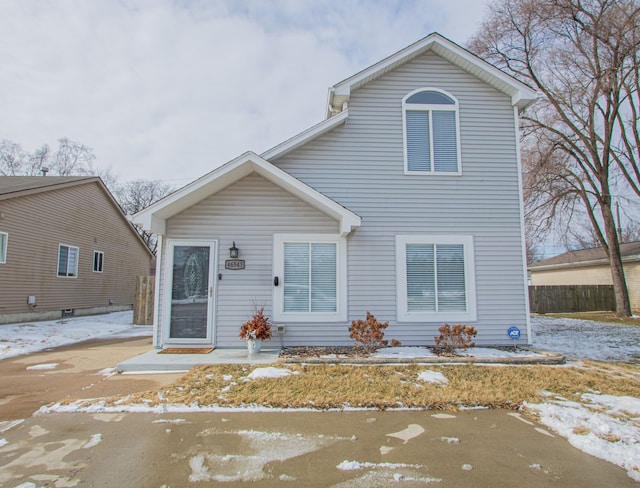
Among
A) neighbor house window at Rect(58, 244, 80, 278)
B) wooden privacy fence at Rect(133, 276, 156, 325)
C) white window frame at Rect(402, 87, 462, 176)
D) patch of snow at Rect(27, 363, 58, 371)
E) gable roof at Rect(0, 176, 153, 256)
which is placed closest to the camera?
patch of snow at Rect(27, 363, 58, 371)

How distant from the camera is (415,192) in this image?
320 inches

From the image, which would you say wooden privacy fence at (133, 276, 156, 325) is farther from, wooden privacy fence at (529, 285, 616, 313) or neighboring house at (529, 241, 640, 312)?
neighboring house at (529, 241, 640, 312)

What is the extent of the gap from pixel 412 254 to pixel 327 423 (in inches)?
183

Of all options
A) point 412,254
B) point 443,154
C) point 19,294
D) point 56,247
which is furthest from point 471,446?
point 56,247

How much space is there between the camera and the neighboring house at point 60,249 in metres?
12.1

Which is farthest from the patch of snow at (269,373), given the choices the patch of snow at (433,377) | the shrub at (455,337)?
the shrub at (455,337)

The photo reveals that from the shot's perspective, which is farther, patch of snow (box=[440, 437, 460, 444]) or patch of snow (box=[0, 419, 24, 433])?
patch of snow (box=[0, 419, 24, 433])

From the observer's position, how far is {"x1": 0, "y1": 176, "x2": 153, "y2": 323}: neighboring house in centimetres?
1211

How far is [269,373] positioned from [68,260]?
41.9 ft

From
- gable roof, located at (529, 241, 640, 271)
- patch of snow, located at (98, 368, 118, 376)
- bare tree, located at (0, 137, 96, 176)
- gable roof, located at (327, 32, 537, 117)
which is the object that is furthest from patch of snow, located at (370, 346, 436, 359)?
bare tree, located at (0, 137, 96, 176)

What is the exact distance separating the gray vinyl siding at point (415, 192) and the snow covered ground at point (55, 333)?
588cm

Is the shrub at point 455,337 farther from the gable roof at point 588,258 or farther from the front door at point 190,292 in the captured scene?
the gable roof at point 588,258

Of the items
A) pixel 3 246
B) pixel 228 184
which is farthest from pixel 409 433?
pixel 3 246

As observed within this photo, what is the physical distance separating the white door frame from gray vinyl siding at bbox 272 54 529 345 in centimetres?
159
